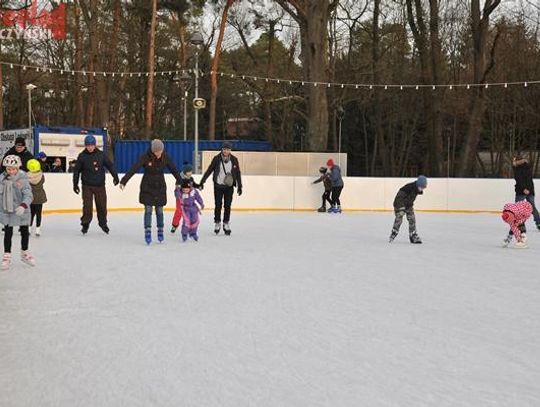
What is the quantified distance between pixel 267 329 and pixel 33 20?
24.5 metres

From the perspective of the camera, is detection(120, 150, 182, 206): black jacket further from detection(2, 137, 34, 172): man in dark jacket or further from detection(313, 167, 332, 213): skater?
detection(313, 167, 332, 213): skater

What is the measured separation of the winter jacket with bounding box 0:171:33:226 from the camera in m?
6.47

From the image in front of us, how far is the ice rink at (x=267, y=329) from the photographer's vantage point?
10.1ft

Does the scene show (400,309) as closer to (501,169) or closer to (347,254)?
(347,254)

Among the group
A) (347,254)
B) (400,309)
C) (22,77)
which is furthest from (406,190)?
(22,77)

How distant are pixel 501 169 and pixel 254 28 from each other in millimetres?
14100

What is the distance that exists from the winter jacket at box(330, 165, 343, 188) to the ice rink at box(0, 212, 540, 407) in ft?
28.8

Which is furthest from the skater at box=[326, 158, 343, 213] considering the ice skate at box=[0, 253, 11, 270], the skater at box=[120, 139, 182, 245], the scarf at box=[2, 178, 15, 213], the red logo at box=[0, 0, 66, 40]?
the red logo at box=[0, 0, 66, 40]

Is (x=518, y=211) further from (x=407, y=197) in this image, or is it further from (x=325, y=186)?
(x=325, y=186)

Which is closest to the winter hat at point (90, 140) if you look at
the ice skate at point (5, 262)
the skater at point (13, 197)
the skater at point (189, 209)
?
the skater at point (189, 209)

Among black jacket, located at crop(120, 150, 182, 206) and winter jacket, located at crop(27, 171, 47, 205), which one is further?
winter jacket, located at crop(27, 171, 47, 205)

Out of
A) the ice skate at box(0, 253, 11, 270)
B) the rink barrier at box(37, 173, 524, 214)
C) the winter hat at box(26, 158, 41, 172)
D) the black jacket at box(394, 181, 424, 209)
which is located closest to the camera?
the ice skate at box(0, 253, 11, 270)

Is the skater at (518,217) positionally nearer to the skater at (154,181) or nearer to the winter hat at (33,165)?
the skater at (154,181)

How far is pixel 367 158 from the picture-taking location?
3834 centimetres
